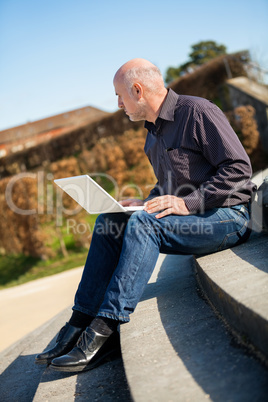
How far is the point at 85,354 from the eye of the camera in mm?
2238

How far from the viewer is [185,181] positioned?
106 inches

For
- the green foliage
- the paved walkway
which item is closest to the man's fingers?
the paved walkway

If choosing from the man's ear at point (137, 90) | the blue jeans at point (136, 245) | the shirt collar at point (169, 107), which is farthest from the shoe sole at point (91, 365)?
the man's ear at point (137, 90)

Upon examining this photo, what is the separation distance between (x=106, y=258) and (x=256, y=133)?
10.9 metres

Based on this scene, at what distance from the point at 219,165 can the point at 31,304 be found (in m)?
6.24

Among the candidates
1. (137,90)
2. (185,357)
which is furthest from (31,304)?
(185,357)

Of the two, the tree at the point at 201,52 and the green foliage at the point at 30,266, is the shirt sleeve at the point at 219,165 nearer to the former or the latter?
the green foliage at the point at 30,266

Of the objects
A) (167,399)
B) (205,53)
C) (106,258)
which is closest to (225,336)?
(167,399)

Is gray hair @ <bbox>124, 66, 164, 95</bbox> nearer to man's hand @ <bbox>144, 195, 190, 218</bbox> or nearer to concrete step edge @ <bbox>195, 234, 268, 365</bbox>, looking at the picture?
man's hand @ <bbox>144, 195, 190, 218</bbox>

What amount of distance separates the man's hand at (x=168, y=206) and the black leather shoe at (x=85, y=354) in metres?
0.74

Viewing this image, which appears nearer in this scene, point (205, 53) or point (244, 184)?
point (244, 184)

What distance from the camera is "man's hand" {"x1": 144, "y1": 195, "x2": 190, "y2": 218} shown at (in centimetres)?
237

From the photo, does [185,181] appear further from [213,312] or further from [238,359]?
[238,359]

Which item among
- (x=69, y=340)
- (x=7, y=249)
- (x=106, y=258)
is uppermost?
(x=106, y=258)
